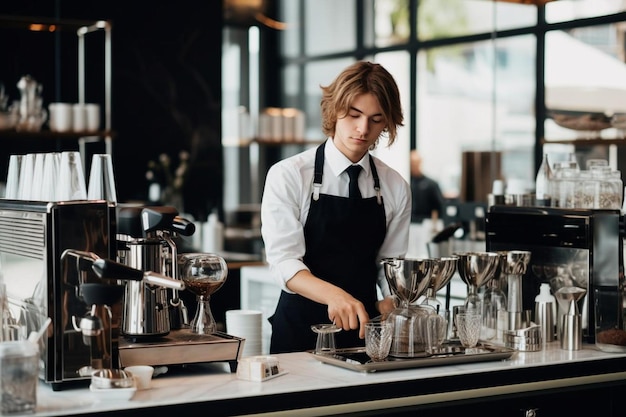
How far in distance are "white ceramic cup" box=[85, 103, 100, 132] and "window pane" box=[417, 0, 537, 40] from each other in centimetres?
245

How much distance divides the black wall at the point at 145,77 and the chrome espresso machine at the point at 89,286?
353 centimetres

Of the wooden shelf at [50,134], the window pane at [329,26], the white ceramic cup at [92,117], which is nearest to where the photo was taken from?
the wooden shelf at [50,134]

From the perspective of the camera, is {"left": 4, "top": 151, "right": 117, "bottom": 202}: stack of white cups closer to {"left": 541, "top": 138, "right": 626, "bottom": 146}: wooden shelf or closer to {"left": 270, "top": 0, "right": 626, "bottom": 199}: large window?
{"left": 541, "top": 138, "right": 626, "bottom": 146}: wooden shelf

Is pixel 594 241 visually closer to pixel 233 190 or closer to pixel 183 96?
pixel 183 96

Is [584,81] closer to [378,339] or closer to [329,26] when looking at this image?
[329,26]

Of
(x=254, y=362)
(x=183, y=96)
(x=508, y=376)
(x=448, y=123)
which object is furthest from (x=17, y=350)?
(x=448, y=123)

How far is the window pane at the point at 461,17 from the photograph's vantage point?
20.6 ft

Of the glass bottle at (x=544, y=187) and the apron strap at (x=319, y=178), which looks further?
the glass bottle at (x=544, y=187)

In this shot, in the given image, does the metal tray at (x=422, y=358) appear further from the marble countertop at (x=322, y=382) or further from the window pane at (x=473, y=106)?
the window pane at (x=473, y=106)

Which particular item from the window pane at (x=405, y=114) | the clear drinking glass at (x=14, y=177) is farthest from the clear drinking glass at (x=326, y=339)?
the window pane at (x=405, y=114)

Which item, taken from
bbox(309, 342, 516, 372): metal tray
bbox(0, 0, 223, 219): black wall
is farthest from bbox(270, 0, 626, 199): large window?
bbox(309, 342, 516, 372): metal tray

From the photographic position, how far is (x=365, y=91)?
2883 millimetres

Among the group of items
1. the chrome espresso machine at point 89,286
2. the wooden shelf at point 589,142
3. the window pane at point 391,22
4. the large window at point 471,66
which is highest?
the window pane at point 391,22

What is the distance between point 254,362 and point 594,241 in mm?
1272
